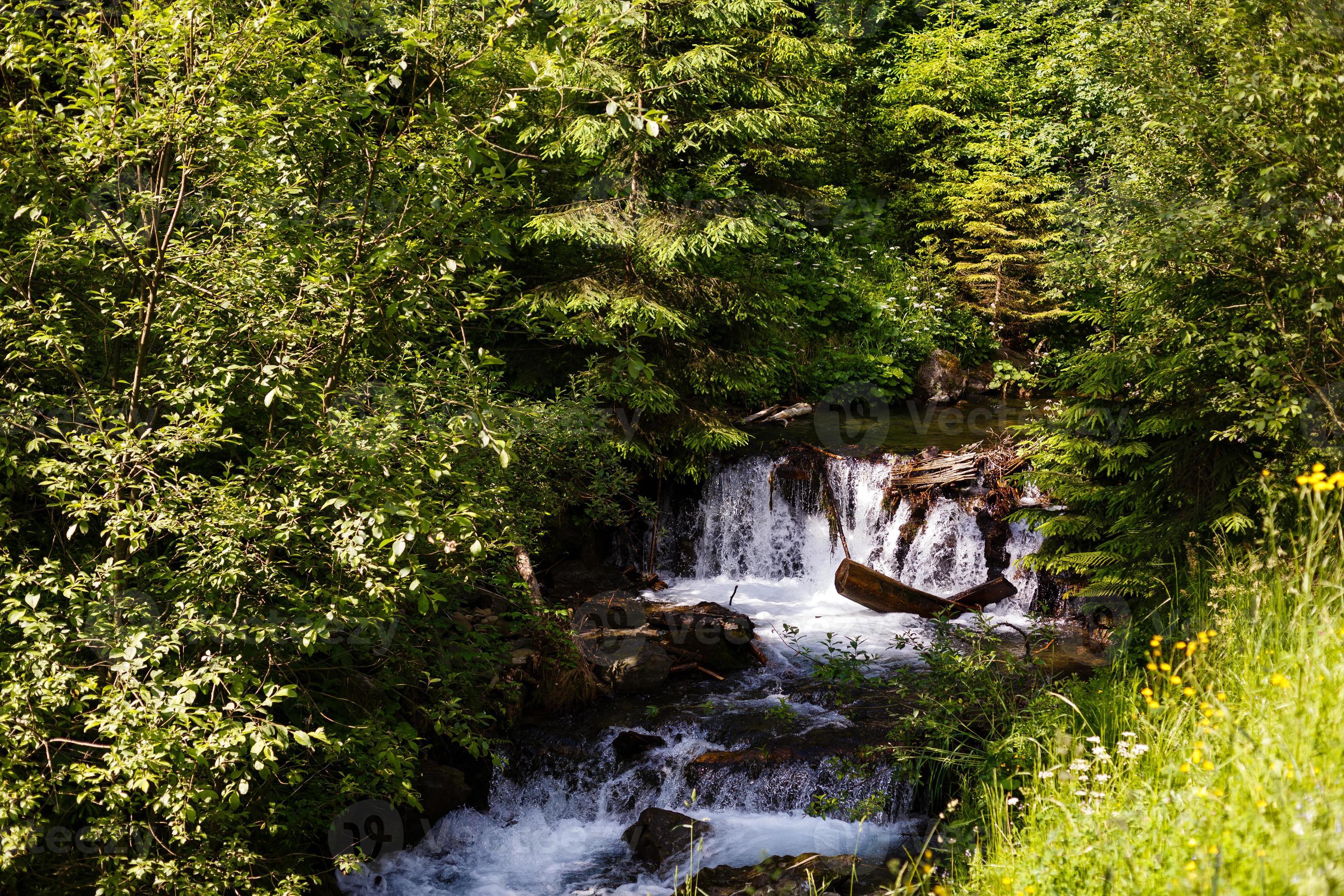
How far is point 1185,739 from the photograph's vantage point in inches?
139

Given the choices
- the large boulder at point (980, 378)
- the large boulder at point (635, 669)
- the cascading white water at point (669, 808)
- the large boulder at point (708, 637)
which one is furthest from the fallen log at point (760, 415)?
the large boulder at point (635, 669)

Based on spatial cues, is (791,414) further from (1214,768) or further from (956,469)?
(1214,768)

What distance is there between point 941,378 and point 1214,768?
14958 mm

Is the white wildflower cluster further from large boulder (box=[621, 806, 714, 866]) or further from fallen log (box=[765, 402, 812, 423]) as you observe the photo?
fallen log (box=[765, 402, 812, 423])

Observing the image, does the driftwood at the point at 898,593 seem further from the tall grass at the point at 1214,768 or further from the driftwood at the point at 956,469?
the tall grass at the point at 1214,768

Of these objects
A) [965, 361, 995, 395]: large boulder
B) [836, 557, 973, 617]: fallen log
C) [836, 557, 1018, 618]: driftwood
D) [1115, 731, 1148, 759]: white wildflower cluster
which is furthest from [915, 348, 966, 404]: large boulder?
[1115, 731, 1148, 759]: white wildflower cluster

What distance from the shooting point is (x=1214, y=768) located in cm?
284

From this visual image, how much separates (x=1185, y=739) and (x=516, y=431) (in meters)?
3.92

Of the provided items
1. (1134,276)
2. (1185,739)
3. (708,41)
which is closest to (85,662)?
(1185,739)

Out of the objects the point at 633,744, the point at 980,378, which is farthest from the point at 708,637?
the point at 980,378

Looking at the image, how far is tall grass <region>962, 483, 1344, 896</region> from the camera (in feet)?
7.48

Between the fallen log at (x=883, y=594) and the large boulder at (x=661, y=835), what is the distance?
4.32 metres

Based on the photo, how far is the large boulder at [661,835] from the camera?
612 cm

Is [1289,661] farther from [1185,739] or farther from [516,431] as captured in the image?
[516,431]
